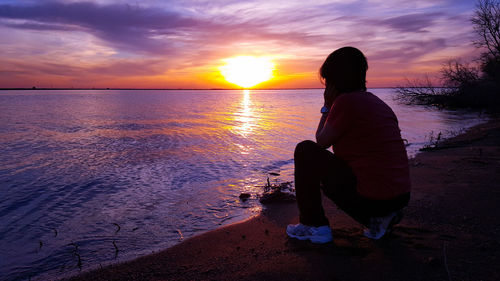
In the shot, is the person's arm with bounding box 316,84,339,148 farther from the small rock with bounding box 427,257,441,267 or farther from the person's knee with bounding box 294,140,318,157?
the small rock with bounding box 427,257,441,267

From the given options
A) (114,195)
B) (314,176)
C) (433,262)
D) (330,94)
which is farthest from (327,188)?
(114,195)

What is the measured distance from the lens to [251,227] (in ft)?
12.9

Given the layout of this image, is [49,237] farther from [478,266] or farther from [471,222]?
[471,222]

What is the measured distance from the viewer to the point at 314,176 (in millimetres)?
2797

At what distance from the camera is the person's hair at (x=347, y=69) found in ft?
8.30

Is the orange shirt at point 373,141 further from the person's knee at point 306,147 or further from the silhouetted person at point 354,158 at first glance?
the person's knee at point 306,147

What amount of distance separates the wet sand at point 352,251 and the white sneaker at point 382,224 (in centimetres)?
9

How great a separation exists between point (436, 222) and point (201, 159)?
21.4ft

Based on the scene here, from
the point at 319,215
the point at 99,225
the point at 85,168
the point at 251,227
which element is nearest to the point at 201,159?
the point at 85,168

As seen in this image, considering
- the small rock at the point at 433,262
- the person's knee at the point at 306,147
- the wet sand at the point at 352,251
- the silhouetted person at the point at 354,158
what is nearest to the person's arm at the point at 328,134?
the silhouetted person at the point at 354,158

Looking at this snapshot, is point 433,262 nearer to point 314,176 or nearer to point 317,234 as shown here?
point 317,234

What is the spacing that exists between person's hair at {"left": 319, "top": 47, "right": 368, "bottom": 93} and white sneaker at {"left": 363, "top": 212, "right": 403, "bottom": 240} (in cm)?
124

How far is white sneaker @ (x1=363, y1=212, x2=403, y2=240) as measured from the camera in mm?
2795

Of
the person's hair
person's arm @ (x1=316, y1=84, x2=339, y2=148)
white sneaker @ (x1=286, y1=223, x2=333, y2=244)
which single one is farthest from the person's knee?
white sneaker @ (x1=286, y1=223, x2=333, y2=244)
